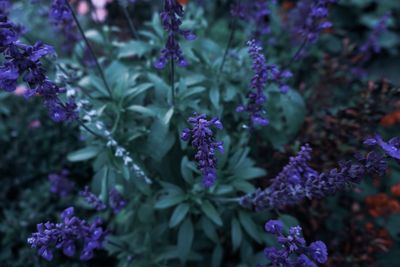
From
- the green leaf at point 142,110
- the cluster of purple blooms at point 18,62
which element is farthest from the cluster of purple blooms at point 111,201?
the cluster of purple blooms at point 18,62

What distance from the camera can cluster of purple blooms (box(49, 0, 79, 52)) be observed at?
2.38m

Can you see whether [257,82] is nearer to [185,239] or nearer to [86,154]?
[185,239]

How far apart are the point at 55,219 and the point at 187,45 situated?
177 centimetres

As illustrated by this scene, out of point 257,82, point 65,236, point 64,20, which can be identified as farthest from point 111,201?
point 64,20

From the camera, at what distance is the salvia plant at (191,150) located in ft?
6.23

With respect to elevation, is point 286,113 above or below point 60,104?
above

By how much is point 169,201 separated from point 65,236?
2.27 ft

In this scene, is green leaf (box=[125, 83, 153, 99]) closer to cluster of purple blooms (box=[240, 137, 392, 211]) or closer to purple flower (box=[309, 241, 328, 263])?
cluster of purple blooms (box=[240, 137, 392, 211])

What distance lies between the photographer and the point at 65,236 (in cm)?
188

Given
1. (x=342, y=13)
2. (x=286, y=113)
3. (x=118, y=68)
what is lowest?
(x=118, y=68)

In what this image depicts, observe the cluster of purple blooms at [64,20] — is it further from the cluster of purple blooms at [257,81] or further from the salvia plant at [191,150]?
the cluster of purple blooms at [257,81]

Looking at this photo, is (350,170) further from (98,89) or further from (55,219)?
(55,219)

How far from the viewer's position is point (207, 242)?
303cm

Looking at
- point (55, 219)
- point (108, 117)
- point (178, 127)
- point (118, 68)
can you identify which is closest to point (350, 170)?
point (178, 127)
